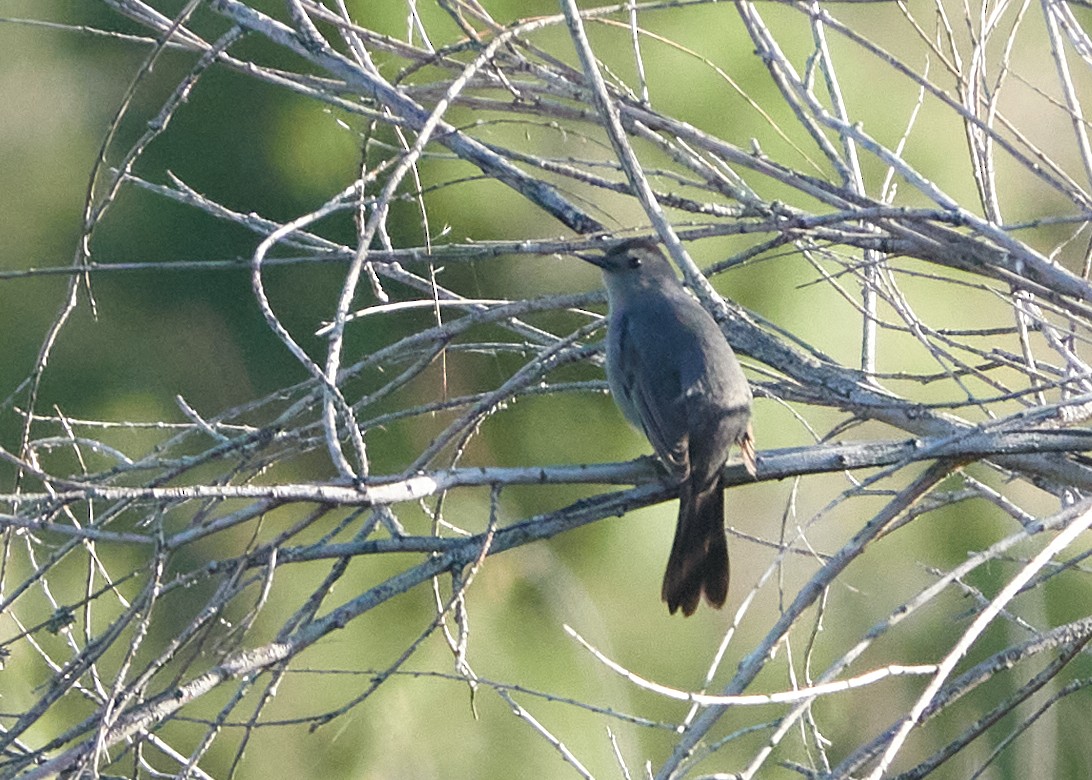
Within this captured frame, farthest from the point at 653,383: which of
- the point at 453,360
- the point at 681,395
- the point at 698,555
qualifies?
the point at 453,360

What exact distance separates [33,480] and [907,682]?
3.42 metres

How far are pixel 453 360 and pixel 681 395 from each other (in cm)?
112

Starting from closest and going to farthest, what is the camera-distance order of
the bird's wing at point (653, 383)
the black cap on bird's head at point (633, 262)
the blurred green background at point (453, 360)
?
the bird's wing at point (653, 383)
the black cap on bird's head at point (633, 262)
the blurred green background at point (453, 360)

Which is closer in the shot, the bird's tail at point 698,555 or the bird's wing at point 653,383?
the bird's tail at point 698,555

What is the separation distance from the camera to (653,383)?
Answer: 13.2ft

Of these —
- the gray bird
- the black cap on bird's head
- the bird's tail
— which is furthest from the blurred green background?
the bird's tail

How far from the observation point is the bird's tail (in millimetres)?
3693

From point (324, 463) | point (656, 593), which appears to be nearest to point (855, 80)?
point (656, 593)

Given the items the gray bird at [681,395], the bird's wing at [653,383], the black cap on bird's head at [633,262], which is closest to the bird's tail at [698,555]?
the gray bird at [681,395]

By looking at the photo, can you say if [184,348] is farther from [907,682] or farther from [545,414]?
[907,682]

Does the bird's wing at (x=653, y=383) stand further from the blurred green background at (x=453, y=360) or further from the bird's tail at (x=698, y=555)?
the blurred green background at (x=453, y=360)

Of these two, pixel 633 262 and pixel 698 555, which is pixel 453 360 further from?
pixel 698 555

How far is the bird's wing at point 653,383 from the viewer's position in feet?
12.7

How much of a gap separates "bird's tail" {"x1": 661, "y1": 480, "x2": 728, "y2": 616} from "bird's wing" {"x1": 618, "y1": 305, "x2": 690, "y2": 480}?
0.69 ft
